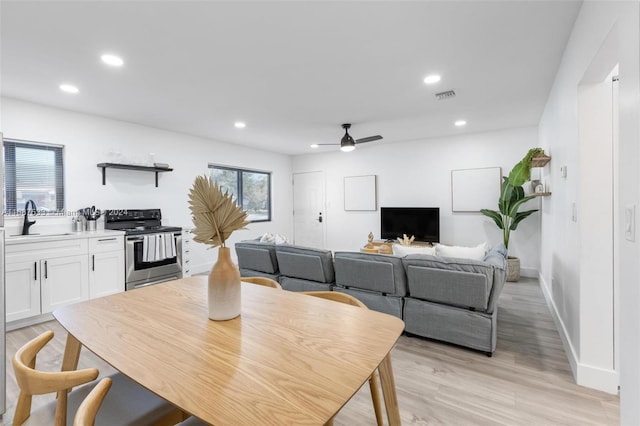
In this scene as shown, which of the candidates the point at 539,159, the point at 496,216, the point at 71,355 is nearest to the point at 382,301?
the point at 71,355

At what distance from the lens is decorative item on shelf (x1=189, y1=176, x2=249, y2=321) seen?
125 cm

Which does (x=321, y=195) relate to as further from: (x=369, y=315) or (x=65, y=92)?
(x=369, y=315)

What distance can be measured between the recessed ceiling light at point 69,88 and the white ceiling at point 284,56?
0.36ft

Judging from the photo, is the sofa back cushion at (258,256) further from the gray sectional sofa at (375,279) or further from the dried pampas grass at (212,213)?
the dried pampas grass at (212,213)

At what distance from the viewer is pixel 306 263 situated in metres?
3.19

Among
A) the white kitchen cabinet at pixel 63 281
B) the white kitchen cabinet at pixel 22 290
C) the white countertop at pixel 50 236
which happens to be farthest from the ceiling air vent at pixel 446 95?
the white kitchen cabinet at pixel 22 290

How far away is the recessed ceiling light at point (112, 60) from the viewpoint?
98.7 inches

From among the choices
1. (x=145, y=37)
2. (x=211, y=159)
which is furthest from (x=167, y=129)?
(x=145, y=37)

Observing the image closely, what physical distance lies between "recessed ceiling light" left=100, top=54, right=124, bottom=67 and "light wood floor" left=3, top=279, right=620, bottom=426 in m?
2.51

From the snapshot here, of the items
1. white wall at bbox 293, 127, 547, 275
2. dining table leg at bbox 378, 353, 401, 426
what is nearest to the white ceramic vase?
dining table leg at bbox 378, 353, 401, 426

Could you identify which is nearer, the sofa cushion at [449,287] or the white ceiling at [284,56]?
the white ceiling at [284,56]

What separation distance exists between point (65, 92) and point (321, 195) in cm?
495

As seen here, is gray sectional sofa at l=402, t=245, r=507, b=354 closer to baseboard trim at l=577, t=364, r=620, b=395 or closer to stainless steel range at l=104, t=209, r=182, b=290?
baseboard trim at l=577, t=364, r=620, b=395

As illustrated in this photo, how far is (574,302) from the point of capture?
219 cm
